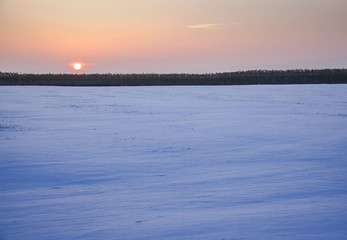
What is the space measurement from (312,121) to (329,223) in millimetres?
10286

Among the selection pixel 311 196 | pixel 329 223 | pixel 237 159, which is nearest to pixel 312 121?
pixel 237 159

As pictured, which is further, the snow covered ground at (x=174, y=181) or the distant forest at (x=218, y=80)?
the distant forest at (x=218, y=80)

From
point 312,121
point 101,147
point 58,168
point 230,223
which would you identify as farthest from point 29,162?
point 312,121

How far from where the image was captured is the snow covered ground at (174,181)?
4.14 m

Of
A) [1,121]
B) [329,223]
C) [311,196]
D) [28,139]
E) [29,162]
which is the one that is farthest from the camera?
[1,121]

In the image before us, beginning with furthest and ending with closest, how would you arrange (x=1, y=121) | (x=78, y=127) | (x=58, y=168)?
(x=1, y=121), (x=78, y=127), (x=58, y=168)

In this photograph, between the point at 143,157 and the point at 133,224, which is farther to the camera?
the point at 143,157

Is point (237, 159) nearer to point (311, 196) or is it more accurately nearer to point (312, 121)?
point (311, 196)

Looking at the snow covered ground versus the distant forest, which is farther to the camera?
the distant forest

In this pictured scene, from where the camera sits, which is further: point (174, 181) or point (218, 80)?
point (218, 80)

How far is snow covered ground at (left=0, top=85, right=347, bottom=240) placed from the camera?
414cm

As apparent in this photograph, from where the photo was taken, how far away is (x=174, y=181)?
6.26 metres

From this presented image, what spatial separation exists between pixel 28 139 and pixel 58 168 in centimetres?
380

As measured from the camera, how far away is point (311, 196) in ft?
17.1
